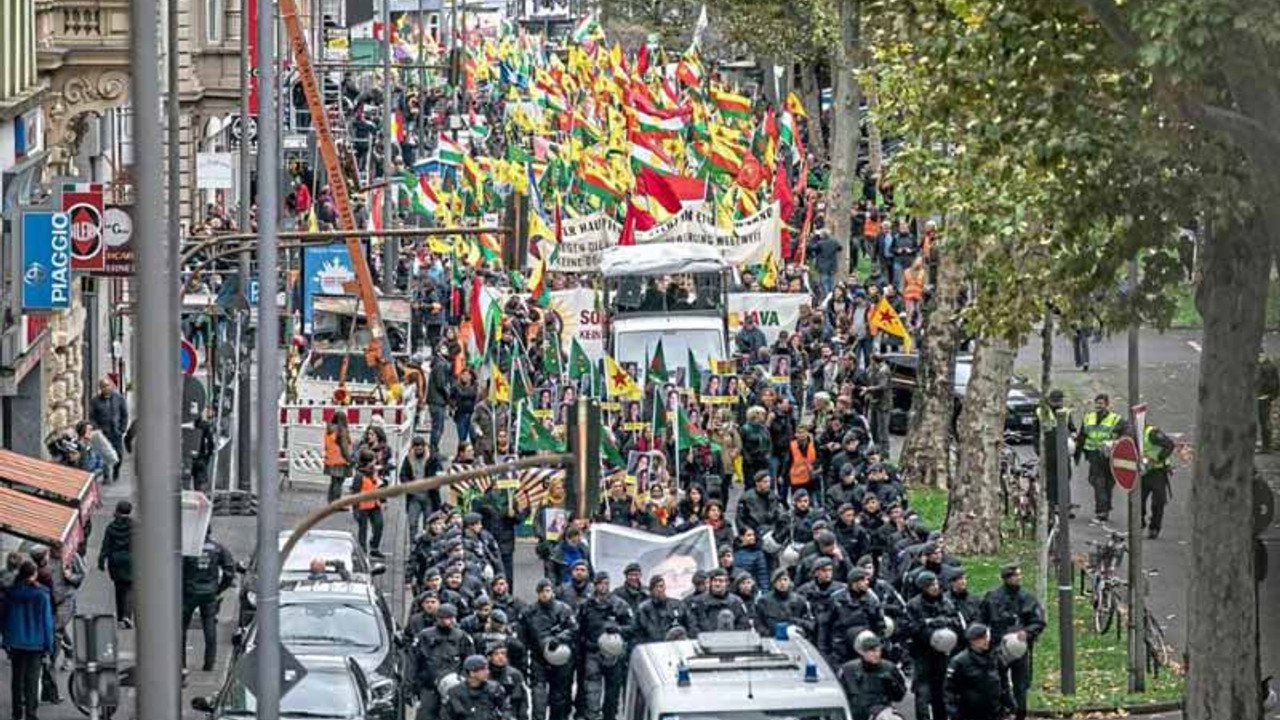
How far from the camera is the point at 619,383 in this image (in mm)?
37031

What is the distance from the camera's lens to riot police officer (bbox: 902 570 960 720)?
2572 cm

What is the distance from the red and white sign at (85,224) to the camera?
35.3 metres

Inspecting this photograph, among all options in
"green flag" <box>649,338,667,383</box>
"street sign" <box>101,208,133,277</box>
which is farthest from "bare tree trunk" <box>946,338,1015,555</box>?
"street sign" <box>101,208,133,277</box>

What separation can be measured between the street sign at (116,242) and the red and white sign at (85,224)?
11cm

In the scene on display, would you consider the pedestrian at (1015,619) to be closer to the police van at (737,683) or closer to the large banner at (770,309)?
the police van at (737,683)

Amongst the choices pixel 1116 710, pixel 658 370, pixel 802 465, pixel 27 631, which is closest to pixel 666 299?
pixel 658 370

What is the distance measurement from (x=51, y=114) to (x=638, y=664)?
19084 millimetres

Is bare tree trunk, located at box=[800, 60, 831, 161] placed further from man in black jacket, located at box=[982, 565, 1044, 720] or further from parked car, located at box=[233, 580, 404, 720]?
parked car, located at box=[233, 580, 404, 720]

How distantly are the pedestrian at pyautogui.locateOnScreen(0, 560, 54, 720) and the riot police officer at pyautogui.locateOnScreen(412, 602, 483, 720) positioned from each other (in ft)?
10.1

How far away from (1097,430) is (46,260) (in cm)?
1298

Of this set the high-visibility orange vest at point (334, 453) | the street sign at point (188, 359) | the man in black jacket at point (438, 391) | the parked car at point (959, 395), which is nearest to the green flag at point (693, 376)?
the high-visibility orange vest at point (334, 453)

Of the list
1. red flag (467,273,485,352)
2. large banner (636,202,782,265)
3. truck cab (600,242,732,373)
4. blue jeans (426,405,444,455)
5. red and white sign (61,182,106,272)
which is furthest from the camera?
large banner (636,202,782,265)

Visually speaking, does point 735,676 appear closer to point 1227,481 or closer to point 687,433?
point 1227,481

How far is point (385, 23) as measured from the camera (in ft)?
201
